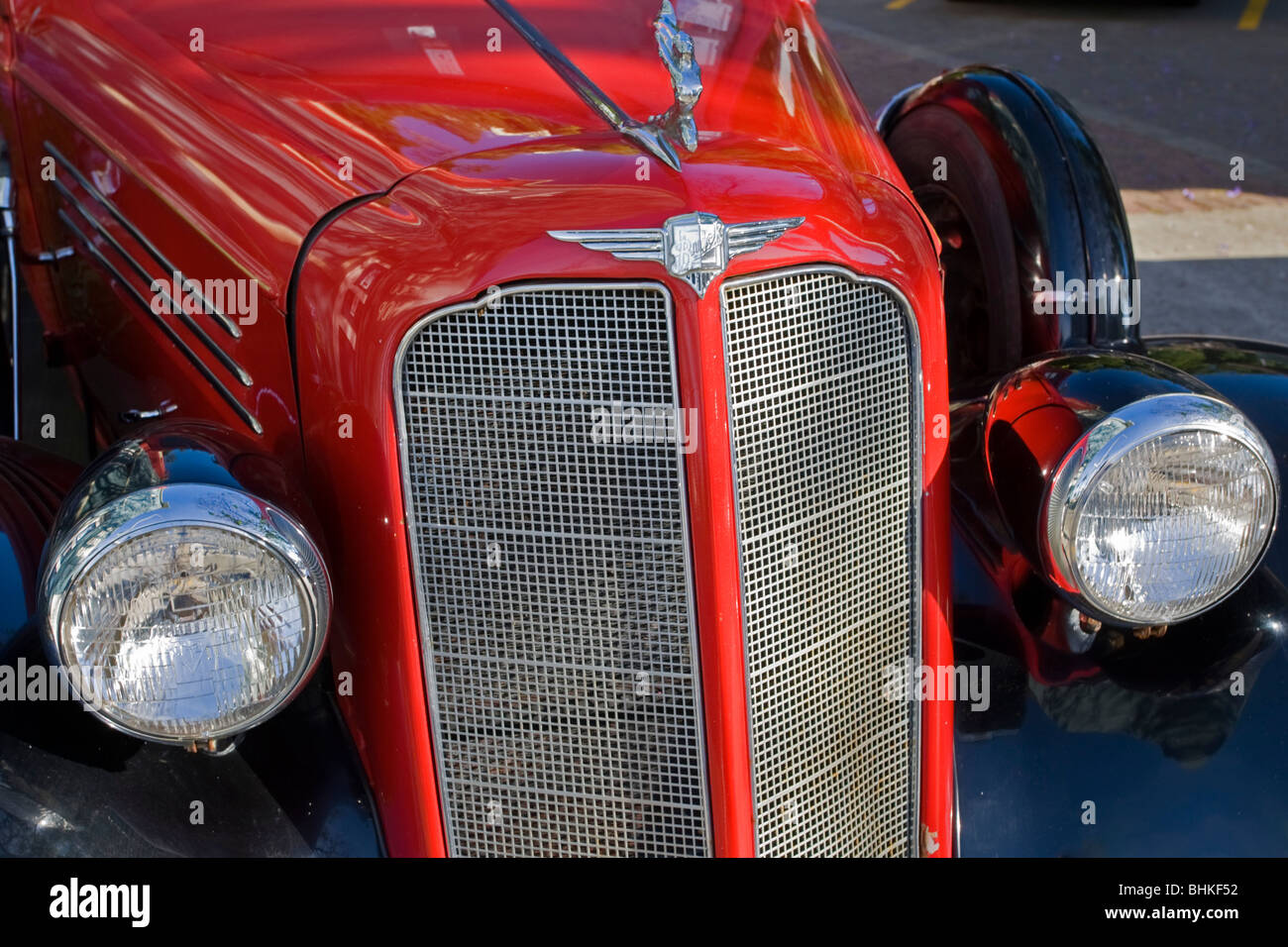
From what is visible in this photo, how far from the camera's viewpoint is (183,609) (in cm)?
166

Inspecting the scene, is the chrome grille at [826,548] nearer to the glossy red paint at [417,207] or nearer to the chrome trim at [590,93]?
the glossy red paint at [417,207]

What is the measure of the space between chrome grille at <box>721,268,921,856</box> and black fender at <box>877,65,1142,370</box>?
926mm

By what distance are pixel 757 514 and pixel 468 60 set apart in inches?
37.4

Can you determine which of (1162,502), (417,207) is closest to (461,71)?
(417,207)

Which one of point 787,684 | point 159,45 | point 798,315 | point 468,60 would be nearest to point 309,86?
point 468,60

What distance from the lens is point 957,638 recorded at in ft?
7.43

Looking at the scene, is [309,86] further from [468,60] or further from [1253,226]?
[1253,226]

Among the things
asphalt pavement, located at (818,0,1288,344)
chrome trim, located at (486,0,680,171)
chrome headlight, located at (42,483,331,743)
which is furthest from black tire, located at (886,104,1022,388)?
asphalt pavement, located at (818,0,1288,344)

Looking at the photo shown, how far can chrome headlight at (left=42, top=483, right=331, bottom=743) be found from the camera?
163 centimetres

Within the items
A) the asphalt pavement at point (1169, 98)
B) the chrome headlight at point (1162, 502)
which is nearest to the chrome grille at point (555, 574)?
the chrome headlight at point (1162, 502)

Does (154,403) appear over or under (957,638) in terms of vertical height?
over

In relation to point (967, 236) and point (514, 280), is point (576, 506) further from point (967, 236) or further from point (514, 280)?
point (967, 236)

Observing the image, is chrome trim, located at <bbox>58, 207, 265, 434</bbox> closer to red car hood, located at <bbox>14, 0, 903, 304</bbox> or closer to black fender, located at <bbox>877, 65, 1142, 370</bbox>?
red car hood, located at <bbox>14, 0, 903, 304</bbox>
